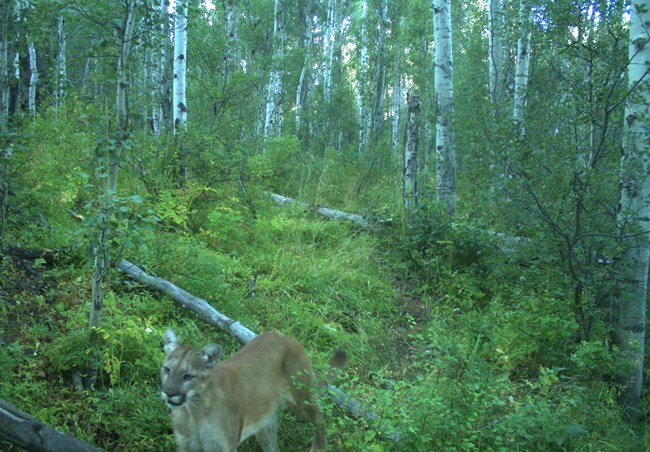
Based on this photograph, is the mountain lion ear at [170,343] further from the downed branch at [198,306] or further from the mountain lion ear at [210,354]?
the downed branch at [198,306]

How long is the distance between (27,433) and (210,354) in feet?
3.70

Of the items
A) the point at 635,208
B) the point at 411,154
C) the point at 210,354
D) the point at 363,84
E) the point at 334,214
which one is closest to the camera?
the point at 210,354

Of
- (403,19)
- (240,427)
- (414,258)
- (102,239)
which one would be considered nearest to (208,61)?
(414,258)

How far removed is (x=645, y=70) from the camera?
5.45 meters

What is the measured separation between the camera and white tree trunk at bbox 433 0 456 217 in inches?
434

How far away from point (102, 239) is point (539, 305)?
4.92m

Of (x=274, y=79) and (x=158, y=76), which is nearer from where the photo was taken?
(x=158, y=76)

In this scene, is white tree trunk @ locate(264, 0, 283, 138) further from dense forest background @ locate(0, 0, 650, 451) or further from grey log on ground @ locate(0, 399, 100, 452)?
grey log on ground @ locate(0, 399, 100, 452)

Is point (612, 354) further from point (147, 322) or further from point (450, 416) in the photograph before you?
point (147, 322)

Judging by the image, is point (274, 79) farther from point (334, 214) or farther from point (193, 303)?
point (193, 303)

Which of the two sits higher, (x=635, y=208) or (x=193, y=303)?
(x=635, y=208)

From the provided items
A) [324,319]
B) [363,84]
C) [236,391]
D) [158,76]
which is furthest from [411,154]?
[363,84]

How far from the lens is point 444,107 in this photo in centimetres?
1114

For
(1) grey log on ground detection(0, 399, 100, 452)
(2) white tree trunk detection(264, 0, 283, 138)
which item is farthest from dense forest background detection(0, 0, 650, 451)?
(2) white tree trunk detection(264, 0, 283, 138)
